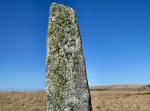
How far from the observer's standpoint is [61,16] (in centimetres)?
1212

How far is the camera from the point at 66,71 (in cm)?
1177

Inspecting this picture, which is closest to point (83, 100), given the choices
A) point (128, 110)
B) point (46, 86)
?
point (46, 86)

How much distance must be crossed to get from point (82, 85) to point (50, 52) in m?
1.46

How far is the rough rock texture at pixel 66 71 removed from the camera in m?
11.7

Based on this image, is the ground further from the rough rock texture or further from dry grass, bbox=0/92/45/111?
the rough rock texture

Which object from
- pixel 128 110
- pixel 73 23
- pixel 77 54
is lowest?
pixel 128 110

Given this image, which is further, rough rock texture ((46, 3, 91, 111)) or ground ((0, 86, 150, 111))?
ground ((0, 86, 150, 111))

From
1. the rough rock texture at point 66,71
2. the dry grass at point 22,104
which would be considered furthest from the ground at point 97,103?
the rough rock texture at point 66,71

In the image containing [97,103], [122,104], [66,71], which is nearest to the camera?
[66,71]

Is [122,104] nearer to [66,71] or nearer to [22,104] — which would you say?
[22,104]

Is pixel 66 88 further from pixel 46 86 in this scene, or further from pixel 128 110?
pixel 128 110

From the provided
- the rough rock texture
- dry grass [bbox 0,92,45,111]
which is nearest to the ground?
dry grass [bbox 0,92,45,111]

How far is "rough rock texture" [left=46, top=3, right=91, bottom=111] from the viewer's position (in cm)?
1166

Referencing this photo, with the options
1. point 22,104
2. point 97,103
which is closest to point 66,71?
point 22,104
